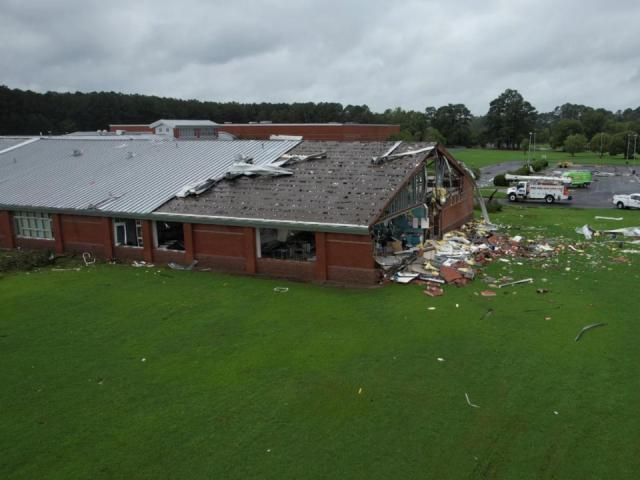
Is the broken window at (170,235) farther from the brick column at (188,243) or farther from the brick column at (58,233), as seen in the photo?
the brick column at (58,233)

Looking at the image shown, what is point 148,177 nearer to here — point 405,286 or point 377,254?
point 377,254

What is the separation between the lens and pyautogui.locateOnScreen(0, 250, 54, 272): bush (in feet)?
80.5

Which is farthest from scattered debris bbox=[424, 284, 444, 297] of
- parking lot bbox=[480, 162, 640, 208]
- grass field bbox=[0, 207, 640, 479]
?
parking lot bbox=[480, 162, 640, 208]

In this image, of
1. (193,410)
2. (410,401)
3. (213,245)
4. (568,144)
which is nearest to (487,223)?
(213,245)

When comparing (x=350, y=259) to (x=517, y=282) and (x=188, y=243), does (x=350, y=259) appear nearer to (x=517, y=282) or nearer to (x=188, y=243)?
(x=517, y=282)

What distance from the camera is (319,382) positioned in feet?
43.3

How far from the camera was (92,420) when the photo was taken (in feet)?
38.5

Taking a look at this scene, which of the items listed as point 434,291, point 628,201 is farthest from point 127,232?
point 628,201

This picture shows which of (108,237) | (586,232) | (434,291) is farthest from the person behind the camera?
(586,232)

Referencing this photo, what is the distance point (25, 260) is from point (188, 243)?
7471 mm

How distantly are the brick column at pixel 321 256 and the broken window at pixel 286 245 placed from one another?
1.24 m

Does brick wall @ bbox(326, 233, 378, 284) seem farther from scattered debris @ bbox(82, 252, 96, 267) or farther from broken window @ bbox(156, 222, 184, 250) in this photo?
scattered debris @ bbox(82, 252, 96, 267)

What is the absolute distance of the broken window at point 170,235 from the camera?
84.2 feet

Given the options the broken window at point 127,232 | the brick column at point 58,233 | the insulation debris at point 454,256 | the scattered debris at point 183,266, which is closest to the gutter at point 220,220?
the brick column at point 58,233
